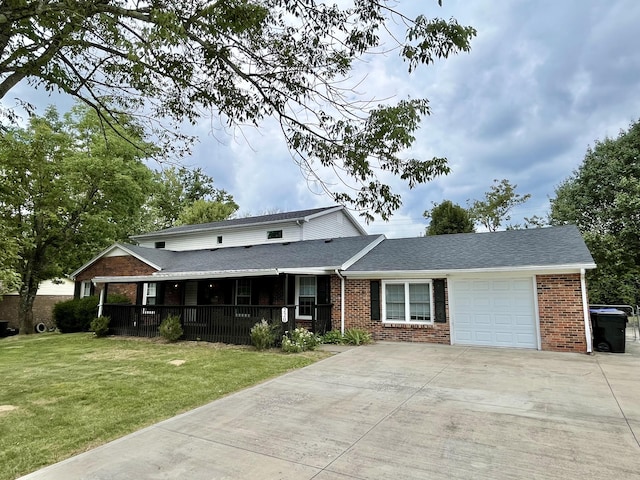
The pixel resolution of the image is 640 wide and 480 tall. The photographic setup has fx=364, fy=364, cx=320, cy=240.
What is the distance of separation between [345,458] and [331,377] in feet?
12.0

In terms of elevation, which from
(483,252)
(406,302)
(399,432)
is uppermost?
(483,252)

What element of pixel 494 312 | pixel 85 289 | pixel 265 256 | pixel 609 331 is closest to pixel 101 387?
pixel 265 256

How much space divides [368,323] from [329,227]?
8.86 meters

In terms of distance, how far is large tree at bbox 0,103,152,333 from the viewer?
17.0m

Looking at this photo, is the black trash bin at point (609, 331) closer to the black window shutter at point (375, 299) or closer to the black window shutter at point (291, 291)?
the black window shutter at point (375, 299)

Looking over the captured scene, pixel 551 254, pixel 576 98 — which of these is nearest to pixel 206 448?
pixel 551 254

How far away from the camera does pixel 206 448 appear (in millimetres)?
4059

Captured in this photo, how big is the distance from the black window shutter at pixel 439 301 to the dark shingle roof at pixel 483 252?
58 cm

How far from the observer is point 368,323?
12.6 m

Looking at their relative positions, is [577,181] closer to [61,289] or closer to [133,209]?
[133,209]

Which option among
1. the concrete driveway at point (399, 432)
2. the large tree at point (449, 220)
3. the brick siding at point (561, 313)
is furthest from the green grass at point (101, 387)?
the large tree at point (449, 220)

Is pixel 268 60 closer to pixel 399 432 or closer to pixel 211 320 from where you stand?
pixel 399 432

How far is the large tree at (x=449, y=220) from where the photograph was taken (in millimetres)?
26672

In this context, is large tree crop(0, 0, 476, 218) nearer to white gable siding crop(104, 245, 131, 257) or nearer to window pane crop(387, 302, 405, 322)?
window pane crop(387, 302, 405, 322)
